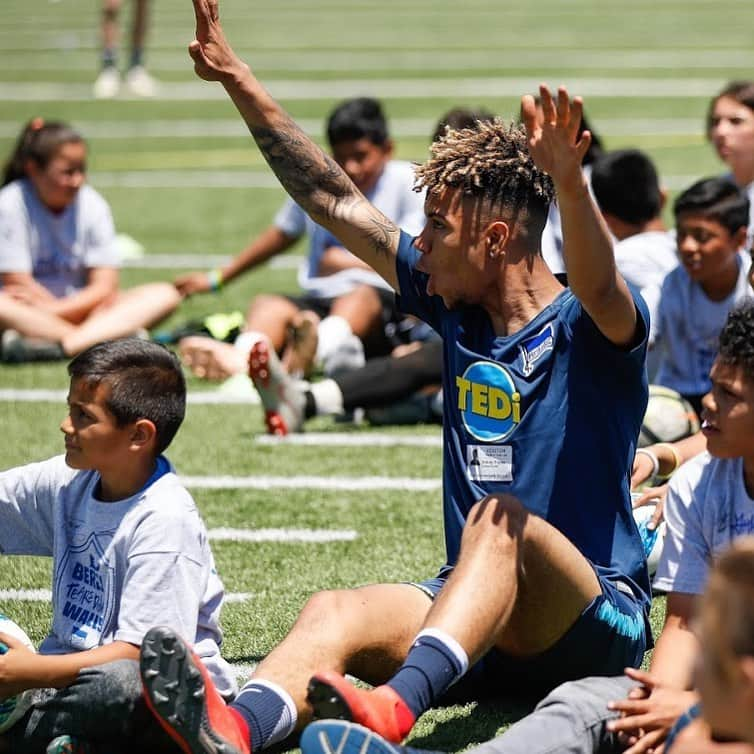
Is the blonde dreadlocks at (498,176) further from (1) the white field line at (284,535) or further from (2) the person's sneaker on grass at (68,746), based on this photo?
(1) the white field line at (284,535)

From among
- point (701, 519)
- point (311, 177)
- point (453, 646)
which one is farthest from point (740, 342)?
point (311, 177)

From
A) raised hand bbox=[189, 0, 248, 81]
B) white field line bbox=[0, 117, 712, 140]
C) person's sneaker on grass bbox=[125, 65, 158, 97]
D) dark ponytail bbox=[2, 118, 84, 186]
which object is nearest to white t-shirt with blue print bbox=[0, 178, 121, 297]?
dark ponytail bbox=[2, 118, 84, 186]

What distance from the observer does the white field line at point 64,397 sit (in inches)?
308

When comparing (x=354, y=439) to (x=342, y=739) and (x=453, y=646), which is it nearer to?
(x=453, y=646)

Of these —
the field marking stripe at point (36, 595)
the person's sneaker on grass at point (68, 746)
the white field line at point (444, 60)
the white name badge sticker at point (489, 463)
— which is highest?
the white field line at point (444, 60)

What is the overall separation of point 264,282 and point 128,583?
22.4 feet

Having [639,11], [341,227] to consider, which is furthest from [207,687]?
[639,11]

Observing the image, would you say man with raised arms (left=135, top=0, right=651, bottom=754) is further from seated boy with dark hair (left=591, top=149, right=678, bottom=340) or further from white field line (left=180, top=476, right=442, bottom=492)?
seated boy with dark hair (left=591, top=149, right=678, bottom=340)

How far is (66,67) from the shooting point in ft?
74.2

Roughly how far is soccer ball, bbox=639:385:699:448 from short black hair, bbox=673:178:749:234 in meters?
0.70

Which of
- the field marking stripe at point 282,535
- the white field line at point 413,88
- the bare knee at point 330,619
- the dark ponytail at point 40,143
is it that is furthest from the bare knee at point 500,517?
the white field line at point 413,88

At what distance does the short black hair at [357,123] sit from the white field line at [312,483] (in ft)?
7.76

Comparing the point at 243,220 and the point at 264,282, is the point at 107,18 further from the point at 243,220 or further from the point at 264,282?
the point at 264,282

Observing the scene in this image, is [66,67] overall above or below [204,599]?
above
